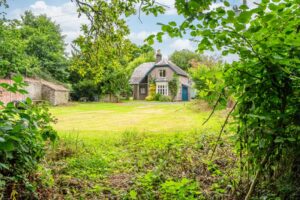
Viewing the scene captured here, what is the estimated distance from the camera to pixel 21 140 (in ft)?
7.08

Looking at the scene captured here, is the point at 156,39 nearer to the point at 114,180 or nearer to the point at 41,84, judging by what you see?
the point at 114,180

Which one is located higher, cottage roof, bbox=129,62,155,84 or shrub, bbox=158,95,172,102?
cottage roof, bbox=129,62,155,84

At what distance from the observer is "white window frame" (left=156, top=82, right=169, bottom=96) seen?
3344 cm

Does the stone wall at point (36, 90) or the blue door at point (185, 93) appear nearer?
the stone wall at point (36, 90)

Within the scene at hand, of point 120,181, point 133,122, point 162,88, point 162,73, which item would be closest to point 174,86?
point 162,88

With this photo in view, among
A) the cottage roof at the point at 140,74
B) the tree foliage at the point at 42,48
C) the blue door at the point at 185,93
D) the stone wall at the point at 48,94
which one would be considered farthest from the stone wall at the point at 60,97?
the blue door at the point at 185,93

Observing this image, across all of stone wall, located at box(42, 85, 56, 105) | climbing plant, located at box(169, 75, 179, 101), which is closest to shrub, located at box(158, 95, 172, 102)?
climbing plant, located at box(169, 75, 179, 101)

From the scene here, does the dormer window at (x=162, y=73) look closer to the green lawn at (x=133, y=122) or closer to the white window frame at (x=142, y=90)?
the white window frame at (x=142, y=90)

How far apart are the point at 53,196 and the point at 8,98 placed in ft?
70.6

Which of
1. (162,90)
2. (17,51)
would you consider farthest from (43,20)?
(162,90)

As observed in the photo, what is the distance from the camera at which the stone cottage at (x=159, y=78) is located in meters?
33.3

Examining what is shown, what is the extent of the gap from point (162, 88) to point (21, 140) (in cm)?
3183

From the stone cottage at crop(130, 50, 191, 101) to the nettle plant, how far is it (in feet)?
98.5

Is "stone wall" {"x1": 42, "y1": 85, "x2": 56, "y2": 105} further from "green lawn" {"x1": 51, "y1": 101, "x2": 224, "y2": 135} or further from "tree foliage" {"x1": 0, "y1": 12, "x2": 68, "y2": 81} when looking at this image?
"green lawn" {"x1": 51, "y1": 101, "x2": 224, "y2": 135}
